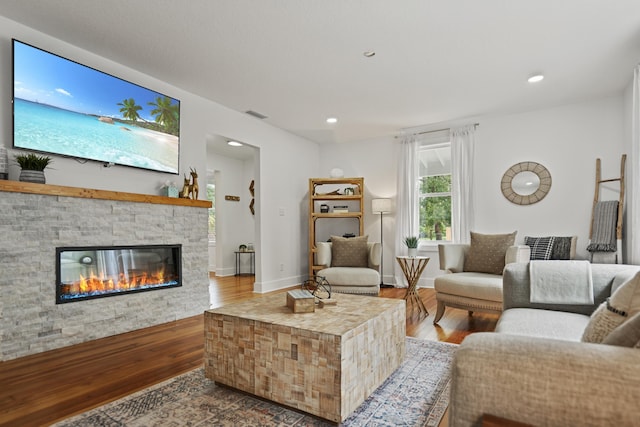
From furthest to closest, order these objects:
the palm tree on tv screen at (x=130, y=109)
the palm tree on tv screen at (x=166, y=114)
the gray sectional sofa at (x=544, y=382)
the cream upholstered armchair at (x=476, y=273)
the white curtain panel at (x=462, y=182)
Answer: the white curtain panel at (x=462, y=182) < the palm tree on tv screen at (x=166, y=114) < the palm tree on tv screen at (x=130, y=109) < the cream upholstered armchair at (x=476, y=273) < the gray sectional sofa at (x=544, y=382)

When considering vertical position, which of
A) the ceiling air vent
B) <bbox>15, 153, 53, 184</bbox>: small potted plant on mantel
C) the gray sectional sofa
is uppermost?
the ceiling air vent

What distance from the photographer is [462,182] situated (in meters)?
5.14

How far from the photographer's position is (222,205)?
7.04 m

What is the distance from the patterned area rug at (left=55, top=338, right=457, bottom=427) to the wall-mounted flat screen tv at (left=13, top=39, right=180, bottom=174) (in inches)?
83.9

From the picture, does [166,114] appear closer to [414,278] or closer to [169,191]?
[169,191]

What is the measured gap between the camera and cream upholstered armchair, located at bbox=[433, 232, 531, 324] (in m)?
3.01

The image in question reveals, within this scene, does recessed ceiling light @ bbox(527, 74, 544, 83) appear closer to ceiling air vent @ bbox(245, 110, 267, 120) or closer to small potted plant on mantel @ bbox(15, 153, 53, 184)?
ceiling air vent @ bbox(245, 110, 267, 120)

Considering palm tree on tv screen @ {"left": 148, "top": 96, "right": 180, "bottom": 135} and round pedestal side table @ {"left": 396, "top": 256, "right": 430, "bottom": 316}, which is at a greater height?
palm tree on tv screen @ {"left": 148, "top": 96, "right": 180, "bottom": 135}

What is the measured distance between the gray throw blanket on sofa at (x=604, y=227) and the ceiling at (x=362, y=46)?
Answer: 1.37 metres

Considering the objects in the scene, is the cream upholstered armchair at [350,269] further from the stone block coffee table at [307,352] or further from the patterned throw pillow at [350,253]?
the stone block coffee table at [307,352]

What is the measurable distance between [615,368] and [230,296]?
439cm

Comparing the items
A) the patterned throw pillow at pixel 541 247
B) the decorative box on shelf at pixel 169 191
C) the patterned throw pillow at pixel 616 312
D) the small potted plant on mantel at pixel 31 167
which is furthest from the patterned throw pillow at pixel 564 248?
the small potted plant on mantel at pixel 31 167

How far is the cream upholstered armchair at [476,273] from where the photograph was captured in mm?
3006

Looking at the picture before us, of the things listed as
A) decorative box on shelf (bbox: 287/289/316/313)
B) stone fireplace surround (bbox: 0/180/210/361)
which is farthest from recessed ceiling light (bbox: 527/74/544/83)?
stone fireplace surround (bbox: 0/180/210/361)
